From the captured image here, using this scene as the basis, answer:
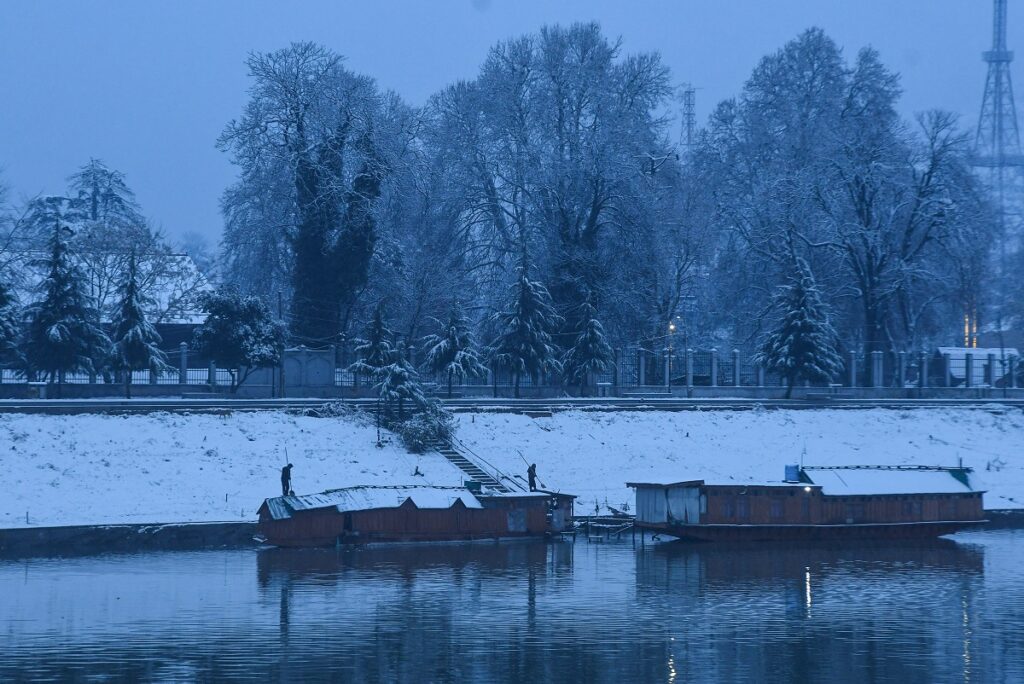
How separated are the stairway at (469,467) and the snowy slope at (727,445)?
850 millimetres

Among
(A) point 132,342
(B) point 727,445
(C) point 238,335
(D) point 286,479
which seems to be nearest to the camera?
(D) point 286,479

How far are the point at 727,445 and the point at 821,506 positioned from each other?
7.60 m

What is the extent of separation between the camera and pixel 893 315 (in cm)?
6456

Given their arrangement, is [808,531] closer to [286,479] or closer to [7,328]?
[286,479]

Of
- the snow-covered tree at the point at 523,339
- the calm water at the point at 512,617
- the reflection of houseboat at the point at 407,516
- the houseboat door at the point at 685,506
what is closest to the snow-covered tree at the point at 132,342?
the snow-covered tree at the point at 523,339

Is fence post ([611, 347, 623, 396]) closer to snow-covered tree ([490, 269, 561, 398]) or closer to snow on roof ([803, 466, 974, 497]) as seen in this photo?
snow-covered tree ([490, 269, 561, 398])

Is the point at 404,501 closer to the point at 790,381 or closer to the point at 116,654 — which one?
the point at 116,654

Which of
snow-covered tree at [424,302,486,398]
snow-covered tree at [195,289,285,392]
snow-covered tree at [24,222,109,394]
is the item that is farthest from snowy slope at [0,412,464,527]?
snow-covered tree at [424,302,486,398]

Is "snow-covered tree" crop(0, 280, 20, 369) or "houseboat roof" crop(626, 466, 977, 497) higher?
"snow-covered tree" crop(0, 280, 20, 369)

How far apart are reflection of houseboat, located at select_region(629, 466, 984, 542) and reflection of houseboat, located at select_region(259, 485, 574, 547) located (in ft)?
10.7

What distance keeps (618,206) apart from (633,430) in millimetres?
14891

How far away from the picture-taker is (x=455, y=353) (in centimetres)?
5150

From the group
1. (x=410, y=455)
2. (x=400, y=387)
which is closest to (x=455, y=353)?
(x=400, y=387)

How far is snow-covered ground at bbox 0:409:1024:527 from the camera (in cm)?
3753
